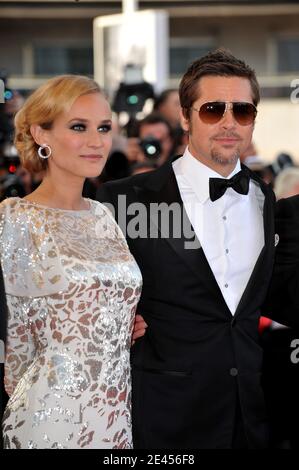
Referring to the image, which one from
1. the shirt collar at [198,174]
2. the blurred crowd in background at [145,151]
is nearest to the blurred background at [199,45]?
the blurred crowd in background at [145,151]

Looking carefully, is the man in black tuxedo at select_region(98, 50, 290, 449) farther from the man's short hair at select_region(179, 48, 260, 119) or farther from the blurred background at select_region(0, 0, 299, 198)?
the blurred background at select_region(0, 0, 299, 198)

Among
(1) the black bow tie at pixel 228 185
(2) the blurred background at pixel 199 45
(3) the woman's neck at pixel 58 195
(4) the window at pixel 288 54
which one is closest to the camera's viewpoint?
(3) the woman's neck at pixel 58 195

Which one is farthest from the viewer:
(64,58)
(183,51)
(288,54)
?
(288,54)

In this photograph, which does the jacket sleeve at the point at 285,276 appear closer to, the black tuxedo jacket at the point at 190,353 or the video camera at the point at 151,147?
the black tuxedo jacket at the point at 190,353

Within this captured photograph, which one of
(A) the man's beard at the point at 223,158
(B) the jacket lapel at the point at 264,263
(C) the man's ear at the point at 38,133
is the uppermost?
(C) the man's ear at the point at 38,133

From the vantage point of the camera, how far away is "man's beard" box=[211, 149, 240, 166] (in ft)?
10.7

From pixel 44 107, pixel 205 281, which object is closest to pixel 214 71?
pixel 44 107

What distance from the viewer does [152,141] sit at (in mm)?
5801

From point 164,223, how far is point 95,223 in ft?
0.80

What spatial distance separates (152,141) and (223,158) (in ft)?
8.40

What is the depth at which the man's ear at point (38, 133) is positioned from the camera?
10.2 ft

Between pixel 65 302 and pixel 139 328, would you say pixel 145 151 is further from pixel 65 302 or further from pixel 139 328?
pixel 65 302
